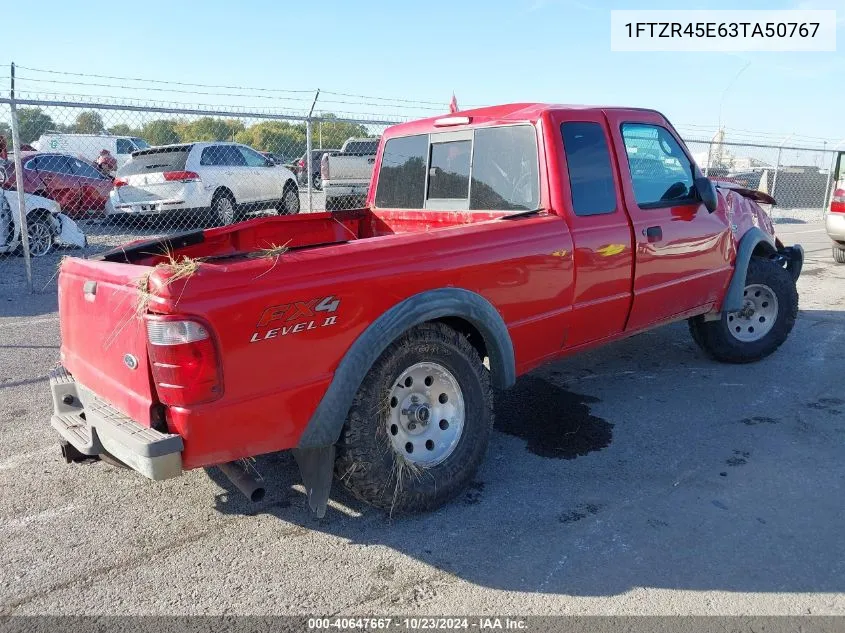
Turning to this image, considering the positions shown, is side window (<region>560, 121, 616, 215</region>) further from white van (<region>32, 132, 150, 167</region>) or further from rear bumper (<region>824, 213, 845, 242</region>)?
white van (<region>32, 132, 150, 167</region>)

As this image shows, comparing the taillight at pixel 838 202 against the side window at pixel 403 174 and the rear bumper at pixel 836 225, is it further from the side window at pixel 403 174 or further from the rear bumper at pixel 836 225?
the side window at pixel 403 174

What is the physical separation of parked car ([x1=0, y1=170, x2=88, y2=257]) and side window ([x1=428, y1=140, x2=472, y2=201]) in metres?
6.92

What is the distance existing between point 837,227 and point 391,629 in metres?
9.92

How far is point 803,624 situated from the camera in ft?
7.95

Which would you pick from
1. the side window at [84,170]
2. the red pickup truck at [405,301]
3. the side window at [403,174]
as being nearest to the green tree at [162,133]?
the side window at [84,170]

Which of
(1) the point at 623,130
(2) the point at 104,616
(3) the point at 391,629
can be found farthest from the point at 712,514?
(2) the point at 104,616

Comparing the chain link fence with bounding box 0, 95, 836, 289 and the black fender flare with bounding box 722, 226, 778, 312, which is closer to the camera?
the black fender flare with bounding box 722, 226, 778, 312

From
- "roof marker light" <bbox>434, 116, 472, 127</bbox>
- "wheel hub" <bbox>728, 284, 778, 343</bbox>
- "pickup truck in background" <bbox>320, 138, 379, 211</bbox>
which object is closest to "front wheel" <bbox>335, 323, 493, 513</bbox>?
"roof marker light" <bbox>434, 116, 472, 127</bbox>

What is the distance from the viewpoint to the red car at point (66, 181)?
12758 millimetres

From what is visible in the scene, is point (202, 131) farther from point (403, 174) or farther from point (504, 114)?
point (504, 114)

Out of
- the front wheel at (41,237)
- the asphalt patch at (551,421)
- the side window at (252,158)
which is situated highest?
the side window at (252,158)

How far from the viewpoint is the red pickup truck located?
2510mm

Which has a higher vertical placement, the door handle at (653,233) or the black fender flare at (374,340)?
the door handle at (653,233)

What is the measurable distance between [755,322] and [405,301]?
12.3ft
